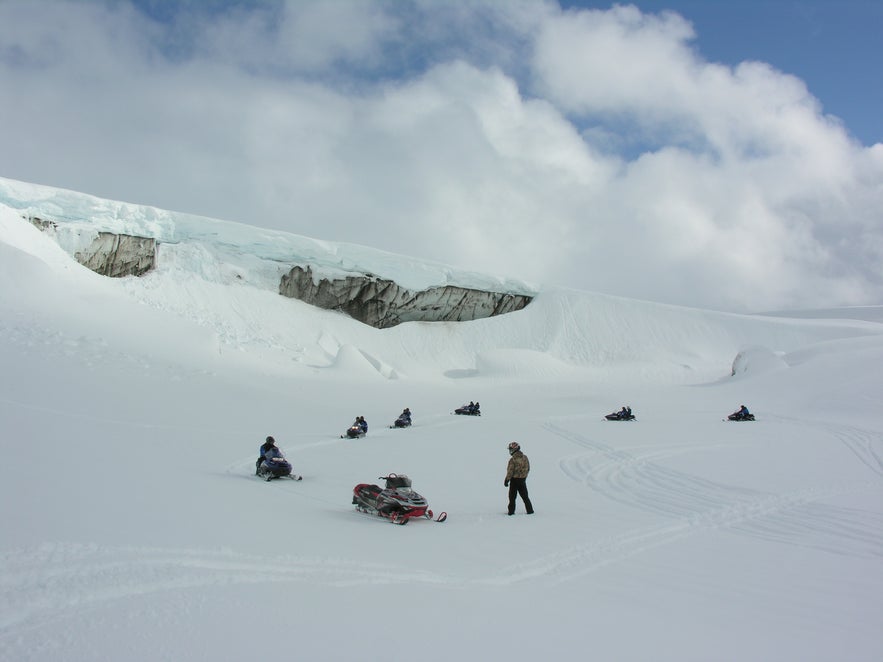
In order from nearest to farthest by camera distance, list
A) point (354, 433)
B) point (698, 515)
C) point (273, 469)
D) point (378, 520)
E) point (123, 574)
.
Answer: point (123, 574) < point (378, 520) < point (698, 515) < point (273, 469) < point (354, 433)

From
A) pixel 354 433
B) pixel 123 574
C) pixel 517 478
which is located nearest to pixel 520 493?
pixel 517 478

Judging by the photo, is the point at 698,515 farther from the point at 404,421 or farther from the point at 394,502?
the point at 404,421

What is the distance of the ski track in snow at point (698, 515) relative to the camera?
6.55 m

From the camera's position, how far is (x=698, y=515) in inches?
346

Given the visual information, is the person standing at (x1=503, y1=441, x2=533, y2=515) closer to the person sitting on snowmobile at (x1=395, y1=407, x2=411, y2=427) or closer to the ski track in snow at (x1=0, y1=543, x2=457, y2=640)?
the ski track in snow at (x1=0, y1=543, x2=457, y2=640)

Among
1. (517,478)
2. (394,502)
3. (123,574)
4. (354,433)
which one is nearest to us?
(123,574)

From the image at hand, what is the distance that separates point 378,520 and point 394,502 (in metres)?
0.38

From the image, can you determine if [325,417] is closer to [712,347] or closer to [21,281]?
[21,281]

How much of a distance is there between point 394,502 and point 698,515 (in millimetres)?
4452

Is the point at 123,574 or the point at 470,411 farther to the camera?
the point at 470,411

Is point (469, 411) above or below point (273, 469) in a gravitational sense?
above

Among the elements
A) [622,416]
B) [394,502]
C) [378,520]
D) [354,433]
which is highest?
[622,416]

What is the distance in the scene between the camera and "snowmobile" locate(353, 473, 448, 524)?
27.3 feet

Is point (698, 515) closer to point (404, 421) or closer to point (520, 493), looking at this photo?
point (520, 493)
